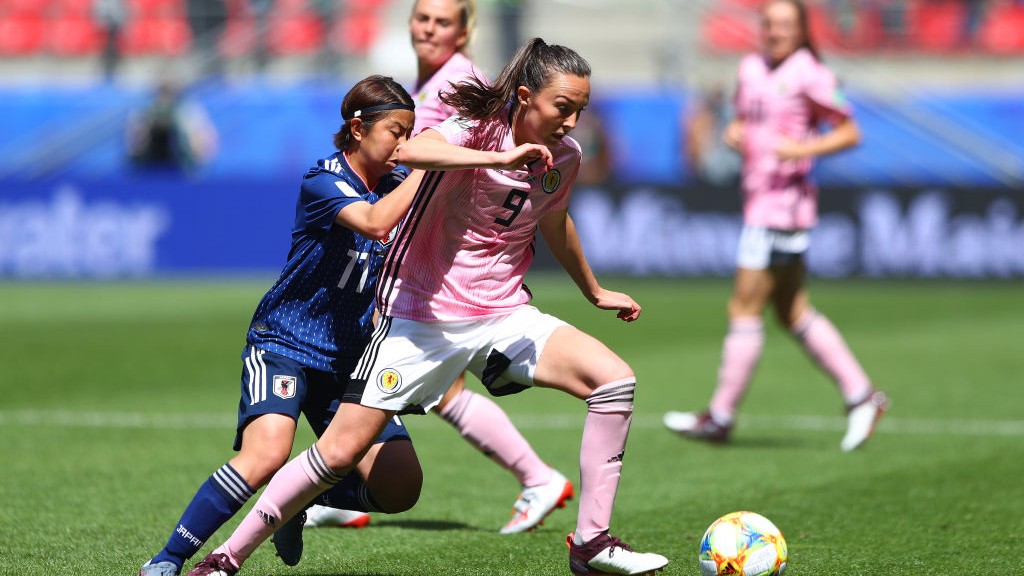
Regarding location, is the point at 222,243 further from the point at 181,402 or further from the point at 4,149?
the point at 181,402

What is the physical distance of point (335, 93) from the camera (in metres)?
23.5

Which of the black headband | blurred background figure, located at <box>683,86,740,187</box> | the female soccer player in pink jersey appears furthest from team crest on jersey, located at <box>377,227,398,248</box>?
blurred background figure, located at <box>683,86,740,187</box>

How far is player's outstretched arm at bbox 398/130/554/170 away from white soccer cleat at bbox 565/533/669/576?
1282mm

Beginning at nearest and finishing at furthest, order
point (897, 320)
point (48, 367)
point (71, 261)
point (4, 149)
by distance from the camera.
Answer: point (48, 367), point (897, 320), point (71, 261), point (4, 149)

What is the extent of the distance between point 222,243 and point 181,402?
32.5 feet

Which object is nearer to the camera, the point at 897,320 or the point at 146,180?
the point at 897,320

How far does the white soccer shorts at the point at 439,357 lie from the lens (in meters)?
4.74

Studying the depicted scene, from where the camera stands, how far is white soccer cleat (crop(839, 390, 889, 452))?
26.8ft

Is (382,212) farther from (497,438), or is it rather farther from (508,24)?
(508,24)

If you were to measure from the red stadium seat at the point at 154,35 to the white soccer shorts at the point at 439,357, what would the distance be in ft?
69.9

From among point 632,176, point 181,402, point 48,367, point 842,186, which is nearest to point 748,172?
point 181,402

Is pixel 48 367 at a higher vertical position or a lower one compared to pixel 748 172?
lower

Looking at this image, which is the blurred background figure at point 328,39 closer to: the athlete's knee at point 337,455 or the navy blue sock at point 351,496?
the navy blue sock at point 351,496

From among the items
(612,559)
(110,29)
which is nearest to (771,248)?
(612,559)
